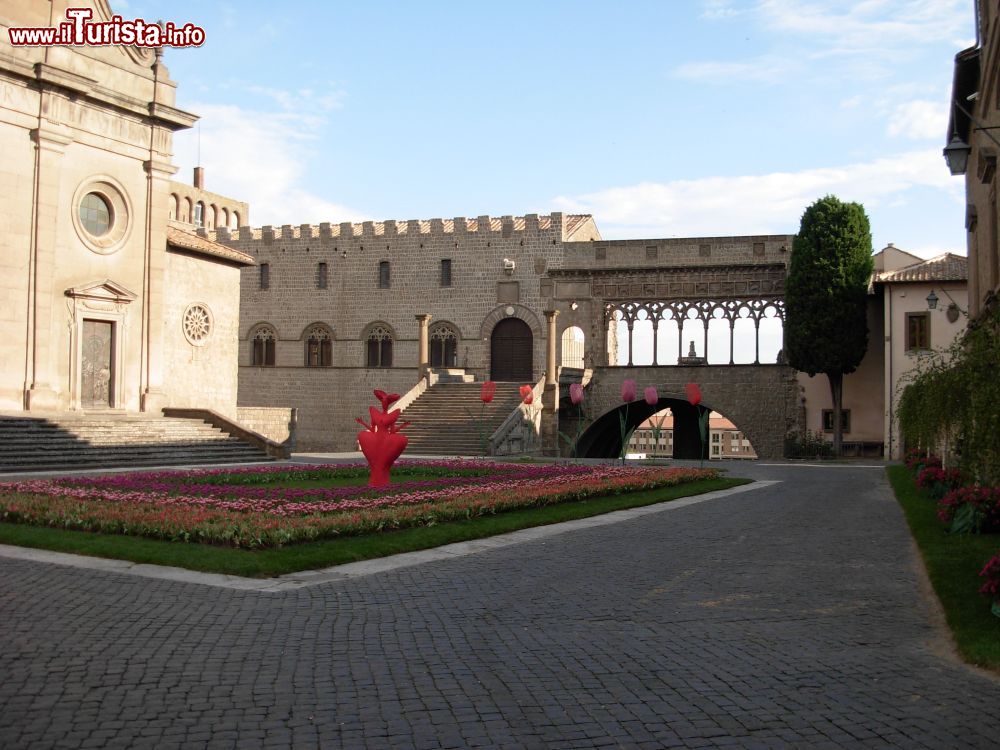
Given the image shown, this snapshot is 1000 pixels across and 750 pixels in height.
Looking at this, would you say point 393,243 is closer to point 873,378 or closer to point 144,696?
point 873,378

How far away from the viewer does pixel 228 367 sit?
33.8 m

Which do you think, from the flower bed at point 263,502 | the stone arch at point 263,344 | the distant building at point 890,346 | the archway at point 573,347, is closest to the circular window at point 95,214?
the flower bed at point 263,502

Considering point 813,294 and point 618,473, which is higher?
point 813,294

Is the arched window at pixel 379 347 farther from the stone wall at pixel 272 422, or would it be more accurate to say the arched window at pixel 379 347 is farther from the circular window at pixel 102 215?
the circular window at pixel 102 215

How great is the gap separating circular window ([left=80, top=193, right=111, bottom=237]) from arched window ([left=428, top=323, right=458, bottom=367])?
2049 cm

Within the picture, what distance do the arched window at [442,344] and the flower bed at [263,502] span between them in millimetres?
26208

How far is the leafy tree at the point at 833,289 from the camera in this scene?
3700 centimetres

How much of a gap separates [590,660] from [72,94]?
26.1m

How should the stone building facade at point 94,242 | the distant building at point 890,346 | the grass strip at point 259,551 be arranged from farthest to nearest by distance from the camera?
the distant building at point 890,346 → the stone building facade at point 94,242 → the grass strip at point 259,551

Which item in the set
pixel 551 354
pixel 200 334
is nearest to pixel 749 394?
pixel 551 354

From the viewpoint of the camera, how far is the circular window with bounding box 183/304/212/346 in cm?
3238

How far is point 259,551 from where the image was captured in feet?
34.0

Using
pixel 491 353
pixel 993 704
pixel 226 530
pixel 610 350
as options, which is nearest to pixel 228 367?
pixel 491 353

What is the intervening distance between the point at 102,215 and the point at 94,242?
1.03 metres
